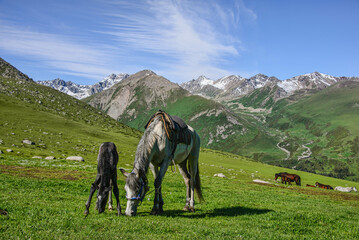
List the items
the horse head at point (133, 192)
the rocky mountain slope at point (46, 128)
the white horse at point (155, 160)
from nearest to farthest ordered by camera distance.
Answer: the horse head at point (133, 192) → the white horse at point (155, 160) → the rocky mountain slope at point (46, 128)

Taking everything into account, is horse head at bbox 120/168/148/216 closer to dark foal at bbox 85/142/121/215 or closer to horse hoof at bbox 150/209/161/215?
dark foal at bbox 85/142/121/215

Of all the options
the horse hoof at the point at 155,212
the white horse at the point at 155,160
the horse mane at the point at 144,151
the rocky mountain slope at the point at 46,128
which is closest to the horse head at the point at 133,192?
the white horse at the point at 155,160

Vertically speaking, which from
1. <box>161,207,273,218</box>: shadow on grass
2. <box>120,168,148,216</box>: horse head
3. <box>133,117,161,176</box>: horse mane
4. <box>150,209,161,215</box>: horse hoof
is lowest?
<box>161,207,273,218</box>: shadow on grass

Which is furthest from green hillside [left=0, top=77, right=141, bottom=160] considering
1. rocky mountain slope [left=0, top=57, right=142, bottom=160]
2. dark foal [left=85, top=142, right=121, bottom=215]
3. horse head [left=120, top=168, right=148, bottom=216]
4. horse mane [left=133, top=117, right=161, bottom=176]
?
horse head [left=120, top=168, right=148, bottom=216]

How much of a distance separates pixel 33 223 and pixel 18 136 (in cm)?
7157

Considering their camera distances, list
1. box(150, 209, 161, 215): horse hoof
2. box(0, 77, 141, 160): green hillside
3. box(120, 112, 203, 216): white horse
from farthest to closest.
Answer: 1. box(0, 77, 141, 160): green hillside
2. box(150, 209, 161, 215): horse hoof
3. box(120, 112, 203, 216): white horse

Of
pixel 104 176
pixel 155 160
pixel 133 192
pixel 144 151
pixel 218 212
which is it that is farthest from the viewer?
pixel 218 212

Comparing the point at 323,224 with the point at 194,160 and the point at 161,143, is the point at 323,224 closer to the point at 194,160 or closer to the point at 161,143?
the point at 194,160

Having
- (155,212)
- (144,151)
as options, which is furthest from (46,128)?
(144,151)

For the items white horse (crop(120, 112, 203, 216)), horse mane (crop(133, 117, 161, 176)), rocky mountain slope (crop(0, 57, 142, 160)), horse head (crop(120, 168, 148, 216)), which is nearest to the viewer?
horse head (crop(120, 168, 148, 216))

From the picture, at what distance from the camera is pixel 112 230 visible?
9.19 meters

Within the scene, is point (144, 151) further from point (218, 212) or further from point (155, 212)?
point (218, 212)

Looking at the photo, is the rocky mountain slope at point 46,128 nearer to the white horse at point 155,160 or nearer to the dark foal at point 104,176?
the dark foal at point 104,176

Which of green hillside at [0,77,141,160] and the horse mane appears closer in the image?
the horse mane
